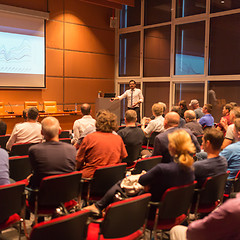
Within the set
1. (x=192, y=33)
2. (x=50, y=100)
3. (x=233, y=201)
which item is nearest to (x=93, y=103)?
(x=50, y=100)

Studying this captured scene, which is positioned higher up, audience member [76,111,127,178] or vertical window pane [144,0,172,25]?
vertical window pane [144,0,172,25]

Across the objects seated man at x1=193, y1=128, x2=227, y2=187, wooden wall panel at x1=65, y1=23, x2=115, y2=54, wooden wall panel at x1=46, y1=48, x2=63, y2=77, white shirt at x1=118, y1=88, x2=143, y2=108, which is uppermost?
wooden wall panel at x1=65, y1=23, x2=115, y2=54

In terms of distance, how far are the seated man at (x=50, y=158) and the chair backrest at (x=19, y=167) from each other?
0.57m

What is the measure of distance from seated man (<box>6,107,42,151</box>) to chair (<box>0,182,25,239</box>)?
2.08 metres

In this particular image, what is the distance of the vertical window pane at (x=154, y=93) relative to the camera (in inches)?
420

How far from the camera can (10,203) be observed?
241 cm

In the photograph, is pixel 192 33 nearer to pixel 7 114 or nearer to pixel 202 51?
pixel 202 51

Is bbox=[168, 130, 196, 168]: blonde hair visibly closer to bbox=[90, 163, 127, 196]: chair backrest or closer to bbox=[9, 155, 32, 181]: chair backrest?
bbox=[90, 163, 127, 196]: chair backrest

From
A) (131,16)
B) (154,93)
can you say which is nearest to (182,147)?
(154,93)

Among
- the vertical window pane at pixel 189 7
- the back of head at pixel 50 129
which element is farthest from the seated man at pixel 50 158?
the vertical window pane at pixel 189 7

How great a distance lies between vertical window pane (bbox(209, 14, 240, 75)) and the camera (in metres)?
8.68

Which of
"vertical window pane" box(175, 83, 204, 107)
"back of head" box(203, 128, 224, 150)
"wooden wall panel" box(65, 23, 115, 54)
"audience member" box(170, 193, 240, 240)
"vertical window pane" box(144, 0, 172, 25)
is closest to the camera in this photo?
"audience member" box(170, 193, 240, 240)

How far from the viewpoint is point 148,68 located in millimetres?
11133

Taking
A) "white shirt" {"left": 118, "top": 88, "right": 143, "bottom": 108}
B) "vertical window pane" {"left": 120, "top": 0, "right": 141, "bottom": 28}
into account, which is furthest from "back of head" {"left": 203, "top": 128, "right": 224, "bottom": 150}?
"vertical window pane" {"left": 120, "top": 0, "right": 141, "bottom": 28}
